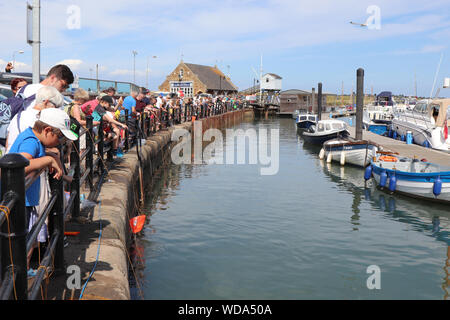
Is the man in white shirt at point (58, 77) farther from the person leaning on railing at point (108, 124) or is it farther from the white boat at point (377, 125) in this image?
the white boat at point (377, 125)

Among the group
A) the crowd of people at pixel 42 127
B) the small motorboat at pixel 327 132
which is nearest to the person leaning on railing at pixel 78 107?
the crowd of people at pixel 42 127

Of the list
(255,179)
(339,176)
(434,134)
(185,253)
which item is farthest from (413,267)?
(434,134)

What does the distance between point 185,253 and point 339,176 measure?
11974 millimetres

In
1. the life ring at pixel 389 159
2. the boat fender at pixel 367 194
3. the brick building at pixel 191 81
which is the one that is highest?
the brick building at pixel 191 81

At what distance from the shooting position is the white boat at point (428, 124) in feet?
74.9

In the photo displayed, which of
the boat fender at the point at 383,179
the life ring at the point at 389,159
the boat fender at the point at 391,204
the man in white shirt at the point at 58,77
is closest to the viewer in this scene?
the man in white shirt at the point at 58,77

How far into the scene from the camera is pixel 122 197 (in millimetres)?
7781

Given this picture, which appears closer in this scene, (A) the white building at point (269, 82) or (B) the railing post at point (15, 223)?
(B) the railing post at point (15, 223)

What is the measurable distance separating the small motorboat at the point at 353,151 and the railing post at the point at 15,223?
18.0m

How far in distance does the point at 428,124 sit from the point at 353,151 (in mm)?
8489

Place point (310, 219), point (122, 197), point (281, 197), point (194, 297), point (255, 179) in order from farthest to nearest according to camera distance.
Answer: point (255, 179), point (281, 197), point (310, 219), point (122, 197), point (194, 297)
